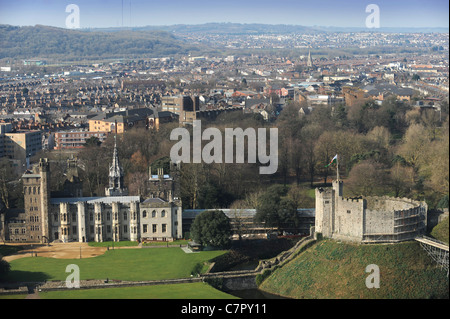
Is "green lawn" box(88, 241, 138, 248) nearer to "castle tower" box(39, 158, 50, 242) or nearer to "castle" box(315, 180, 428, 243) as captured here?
"castle tower" box(39, 158, 50, 242)

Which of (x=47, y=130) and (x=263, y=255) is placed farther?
(x=47, y=130)

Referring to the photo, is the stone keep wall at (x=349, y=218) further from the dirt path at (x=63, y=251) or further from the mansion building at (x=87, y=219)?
the dirt path at (x=63, y=251)

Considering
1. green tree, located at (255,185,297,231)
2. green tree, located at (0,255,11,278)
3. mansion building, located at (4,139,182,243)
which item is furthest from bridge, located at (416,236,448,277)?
green tree, located at (0,255,11,278)

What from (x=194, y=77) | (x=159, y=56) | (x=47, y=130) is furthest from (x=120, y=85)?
(x=159, y=56)

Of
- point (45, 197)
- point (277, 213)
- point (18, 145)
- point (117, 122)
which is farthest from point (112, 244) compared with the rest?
point (117, 122)

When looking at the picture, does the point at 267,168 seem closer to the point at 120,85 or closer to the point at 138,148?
the point at 138,148

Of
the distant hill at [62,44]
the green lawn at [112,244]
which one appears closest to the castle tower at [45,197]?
the green lawn at [112,244]
